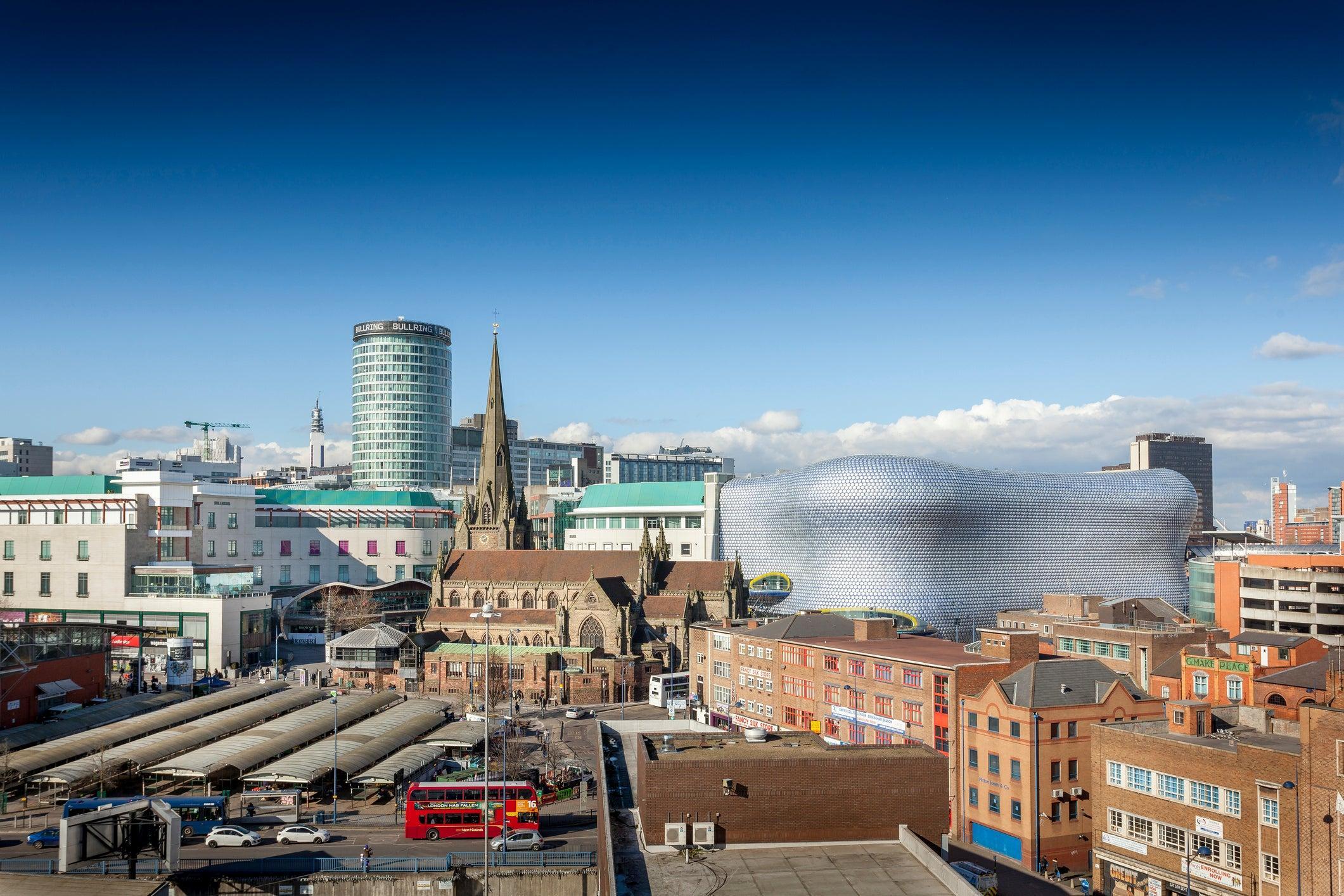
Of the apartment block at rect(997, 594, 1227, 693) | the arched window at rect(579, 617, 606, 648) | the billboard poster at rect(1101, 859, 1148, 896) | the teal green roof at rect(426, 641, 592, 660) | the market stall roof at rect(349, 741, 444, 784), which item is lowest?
the billboard poster at rect(1101, 859, 1148, 896)

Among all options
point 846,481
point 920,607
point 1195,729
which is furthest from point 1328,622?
point 1195,729

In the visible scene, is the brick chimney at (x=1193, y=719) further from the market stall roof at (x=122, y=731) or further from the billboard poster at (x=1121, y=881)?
the market stall roof at (x=122, y=731)

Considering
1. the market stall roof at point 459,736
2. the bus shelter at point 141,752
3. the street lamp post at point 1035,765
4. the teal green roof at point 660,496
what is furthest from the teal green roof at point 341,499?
the street lamp post at point 1035,765

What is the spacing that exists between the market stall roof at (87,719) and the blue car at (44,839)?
16476 mm

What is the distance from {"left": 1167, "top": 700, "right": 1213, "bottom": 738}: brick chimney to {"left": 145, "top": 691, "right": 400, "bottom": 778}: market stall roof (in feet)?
159

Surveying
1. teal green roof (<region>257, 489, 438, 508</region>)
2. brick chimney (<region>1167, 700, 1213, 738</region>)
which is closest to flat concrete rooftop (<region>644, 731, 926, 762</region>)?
brick chimney (<region>1167, 700, 1213, 738</region>)

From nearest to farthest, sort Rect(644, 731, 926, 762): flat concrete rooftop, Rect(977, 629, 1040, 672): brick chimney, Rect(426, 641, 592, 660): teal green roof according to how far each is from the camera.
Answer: Rect(644, 731, 926, 762): flat concrete rooftop < Rect(977, 629, 1040, 672): brick chimney < Rect(426, 641, 592, 660): teal green roof

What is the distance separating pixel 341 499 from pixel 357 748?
116 m

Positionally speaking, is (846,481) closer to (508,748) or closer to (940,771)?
(508,748)

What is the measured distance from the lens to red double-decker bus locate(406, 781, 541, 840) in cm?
5647

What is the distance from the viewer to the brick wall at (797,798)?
35.6 m

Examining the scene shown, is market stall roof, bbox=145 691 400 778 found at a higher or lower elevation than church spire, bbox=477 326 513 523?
lower

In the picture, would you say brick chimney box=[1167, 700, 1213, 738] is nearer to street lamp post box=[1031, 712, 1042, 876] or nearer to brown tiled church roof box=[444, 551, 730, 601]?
street lamp post box=[1031, 712, 1042, 876]

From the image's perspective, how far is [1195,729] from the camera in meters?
51.6
